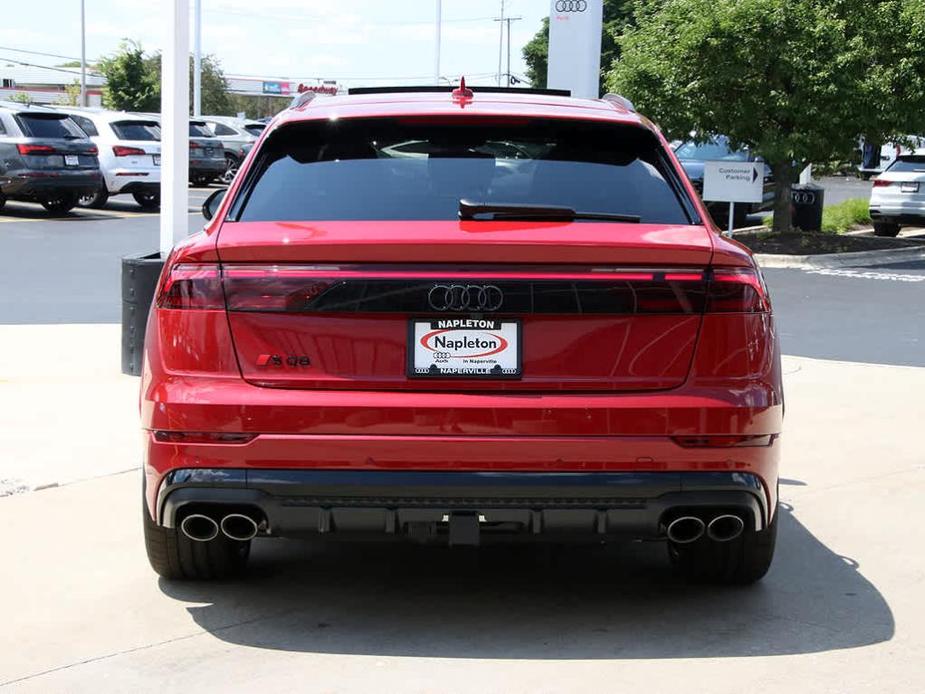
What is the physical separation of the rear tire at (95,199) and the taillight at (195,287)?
76.2 feet

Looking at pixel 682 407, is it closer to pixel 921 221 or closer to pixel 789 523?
pixel 789 523

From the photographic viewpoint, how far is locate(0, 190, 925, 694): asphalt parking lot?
4336 millimetres

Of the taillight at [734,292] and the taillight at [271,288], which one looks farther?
the taillight at [734,292]

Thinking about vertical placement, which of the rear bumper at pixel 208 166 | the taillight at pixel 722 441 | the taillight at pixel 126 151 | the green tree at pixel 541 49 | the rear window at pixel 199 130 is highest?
the green tree at pixel 541 49

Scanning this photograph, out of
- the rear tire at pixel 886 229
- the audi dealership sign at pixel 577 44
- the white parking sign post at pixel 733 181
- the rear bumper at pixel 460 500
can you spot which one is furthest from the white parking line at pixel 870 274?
the rear bumper at pixel 460 500

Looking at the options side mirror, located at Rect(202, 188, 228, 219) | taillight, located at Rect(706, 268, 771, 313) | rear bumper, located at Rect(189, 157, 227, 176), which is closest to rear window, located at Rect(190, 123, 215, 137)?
rear bumper, located at Rect(189, 157, 227, 176)

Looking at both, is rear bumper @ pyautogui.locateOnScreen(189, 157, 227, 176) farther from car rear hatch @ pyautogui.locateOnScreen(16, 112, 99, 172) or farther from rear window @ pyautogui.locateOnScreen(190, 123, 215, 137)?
car rear hatch @ pyautogui.locateOnScreen(16, 112, 99, 172)

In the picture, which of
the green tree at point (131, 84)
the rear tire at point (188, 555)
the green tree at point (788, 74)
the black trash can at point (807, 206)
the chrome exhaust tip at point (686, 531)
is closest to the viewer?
the chrome exhaust tip at point (686, 531)

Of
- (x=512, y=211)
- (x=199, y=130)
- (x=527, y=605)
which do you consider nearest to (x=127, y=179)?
(x=199, y=130)

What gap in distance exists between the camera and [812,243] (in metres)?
22.0

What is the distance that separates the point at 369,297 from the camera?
429 cm

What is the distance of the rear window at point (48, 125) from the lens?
24.8m

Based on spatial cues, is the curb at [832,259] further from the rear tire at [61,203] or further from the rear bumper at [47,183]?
the rear tire at [61,203]

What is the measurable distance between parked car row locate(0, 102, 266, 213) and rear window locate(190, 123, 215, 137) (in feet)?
15.5
